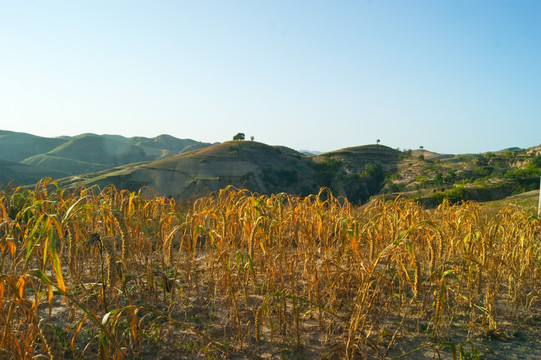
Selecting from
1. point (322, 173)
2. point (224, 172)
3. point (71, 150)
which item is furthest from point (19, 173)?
point (322, 173)

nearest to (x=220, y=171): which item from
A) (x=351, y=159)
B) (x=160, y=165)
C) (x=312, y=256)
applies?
(x=160, y=165)

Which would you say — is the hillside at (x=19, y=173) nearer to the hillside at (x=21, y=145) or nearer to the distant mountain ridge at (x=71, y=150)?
the distant mountain ridge at (x=71, y=150)

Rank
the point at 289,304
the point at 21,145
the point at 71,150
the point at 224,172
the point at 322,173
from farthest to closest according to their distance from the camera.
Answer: the point at 21,145 < the point at 71,150 < the point at 322,173 < the point at 224,172 < the point at 289,304

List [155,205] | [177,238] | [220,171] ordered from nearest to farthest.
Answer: [155,205] → [177,238] → [220,171]

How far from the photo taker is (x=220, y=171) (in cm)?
5706

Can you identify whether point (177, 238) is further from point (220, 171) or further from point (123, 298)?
point (220, 171)

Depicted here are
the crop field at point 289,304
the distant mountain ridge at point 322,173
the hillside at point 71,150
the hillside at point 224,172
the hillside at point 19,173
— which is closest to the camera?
the crop field at point 289,304

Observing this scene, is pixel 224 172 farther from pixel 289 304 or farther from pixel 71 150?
pixel 71 150

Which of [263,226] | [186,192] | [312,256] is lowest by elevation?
[186,192]

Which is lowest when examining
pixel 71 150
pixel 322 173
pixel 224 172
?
pixel 224 172

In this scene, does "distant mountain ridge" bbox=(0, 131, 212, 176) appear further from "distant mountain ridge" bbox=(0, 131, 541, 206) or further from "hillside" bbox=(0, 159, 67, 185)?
"distant mountain ridge" bbox=(0, 131, 541, 206)

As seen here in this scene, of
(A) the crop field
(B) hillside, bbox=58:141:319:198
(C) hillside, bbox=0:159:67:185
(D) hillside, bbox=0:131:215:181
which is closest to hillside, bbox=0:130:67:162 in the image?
(D) hillside, bbox=0:131:215:181

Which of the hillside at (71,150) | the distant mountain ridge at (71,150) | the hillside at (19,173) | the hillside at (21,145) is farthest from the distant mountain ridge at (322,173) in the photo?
the hillside at (21,145)

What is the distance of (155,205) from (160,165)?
50.9m
